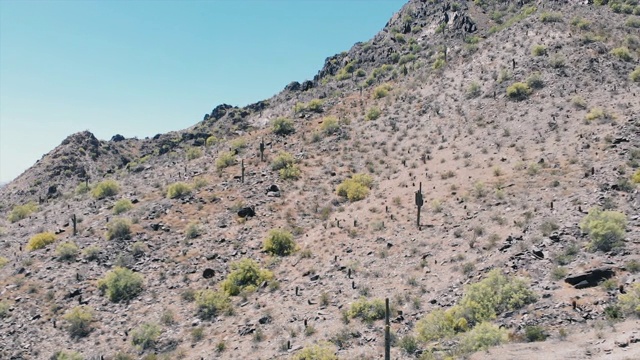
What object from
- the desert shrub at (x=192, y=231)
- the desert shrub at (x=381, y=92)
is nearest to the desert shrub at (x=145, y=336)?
the desert shrub at (x=192, y=231)

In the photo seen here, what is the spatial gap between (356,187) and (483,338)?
22.6 meters

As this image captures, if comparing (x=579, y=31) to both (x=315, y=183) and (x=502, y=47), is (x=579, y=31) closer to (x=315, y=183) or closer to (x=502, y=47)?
(x=502, y=47)

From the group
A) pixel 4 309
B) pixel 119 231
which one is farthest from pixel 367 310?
pixel 4 309

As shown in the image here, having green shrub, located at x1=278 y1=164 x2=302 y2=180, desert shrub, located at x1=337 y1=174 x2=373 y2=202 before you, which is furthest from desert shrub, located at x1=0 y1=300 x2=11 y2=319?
desert shrub, located at x1=337 y1=174 x2=373 y2=202

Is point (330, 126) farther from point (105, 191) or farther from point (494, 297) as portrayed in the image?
point (494, 297)

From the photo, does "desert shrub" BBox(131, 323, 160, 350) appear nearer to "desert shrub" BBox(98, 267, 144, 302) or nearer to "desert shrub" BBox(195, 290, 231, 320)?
"desert shrub" BBox(195, 290, 231, 320)

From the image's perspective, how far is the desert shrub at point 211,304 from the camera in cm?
2811

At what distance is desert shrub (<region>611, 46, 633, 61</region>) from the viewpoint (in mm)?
44728

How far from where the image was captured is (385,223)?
32969 mm

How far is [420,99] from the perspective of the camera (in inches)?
2114

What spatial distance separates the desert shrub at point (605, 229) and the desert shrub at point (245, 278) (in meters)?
18.5

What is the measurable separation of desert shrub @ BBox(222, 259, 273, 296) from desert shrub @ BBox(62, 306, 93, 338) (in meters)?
8.41

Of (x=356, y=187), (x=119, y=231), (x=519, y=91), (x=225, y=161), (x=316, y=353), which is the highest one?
(x=519, y=91)

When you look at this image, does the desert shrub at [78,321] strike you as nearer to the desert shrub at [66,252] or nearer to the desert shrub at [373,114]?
the desert shrub at [66,252]
